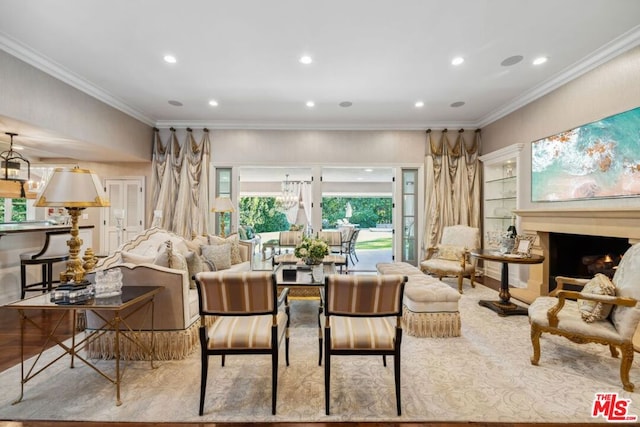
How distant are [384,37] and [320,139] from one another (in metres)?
3.02

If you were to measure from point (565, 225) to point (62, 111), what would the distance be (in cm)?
670

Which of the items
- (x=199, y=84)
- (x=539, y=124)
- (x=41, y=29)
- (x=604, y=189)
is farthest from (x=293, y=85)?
(x=604, y=189)

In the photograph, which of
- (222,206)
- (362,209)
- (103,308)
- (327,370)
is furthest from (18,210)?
(362,209)

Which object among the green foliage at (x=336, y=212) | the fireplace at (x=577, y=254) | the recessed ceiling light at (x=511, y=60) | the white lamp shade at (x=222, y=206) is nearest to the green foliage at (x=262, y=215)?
the green foliage at (x=336, y=212)

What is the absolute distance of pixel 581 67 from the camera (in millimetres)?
3602

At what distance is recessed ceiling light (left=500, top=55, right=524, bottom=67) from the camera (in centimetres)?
347

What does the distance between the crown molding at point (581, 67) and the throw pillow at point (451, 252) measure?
2531mm

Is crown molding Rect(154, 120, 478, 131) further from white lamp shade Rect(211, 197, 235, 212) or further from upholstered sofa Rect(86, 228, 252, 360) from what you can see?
upholstered sofa Rect(86, 228, 252, 360)

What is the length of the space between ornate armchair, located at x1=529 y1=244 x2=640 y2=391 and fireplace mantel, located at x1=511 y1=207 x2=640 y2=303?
0.72 m

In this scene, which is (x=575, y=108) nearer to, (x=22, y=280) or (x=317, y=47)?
(x=317, y=47)

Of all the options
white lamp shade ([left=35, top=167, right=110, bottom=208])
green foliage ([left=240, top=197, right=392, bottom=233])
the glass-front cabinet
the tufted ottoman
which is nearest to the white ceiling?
the glass-front cabinet

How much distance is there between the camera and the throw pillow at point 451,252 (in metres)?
4.87

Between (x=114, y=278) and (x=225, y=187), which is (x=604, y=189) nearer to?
(x=114, y=278)

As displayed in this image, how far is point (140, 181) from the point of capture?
6043 millimetres
